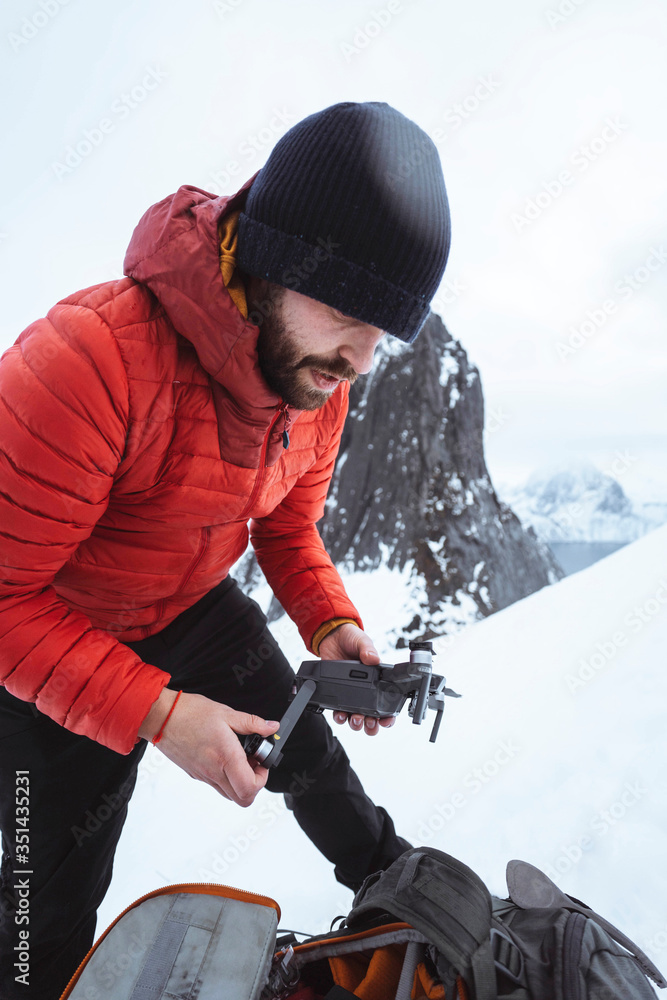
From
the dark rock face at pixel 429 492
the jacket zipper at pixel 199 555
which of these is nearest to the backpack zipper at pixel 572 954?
the jacket zipper at pixel 199 555

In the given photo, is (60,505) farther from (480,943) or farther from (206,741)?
(480,943)

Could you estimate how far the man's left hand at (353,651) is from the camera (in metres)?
1.45

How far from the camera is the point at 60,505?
39.8 inches

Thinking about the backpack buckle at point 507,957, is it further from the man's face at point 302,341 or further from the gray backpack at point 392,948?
the man's face at point 302,341

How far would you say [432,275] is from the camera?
3.81ft

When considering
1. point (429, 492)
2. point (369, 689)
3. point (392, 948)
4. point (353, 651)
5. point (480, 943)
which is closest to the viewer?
point (480, 943)

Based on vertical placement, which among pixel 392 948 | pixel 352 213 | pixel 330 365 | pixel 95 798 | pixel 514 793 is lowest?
pixel 514 793

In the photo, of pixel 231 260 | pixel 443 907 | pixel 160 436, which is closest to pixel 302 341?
pixel 231 260

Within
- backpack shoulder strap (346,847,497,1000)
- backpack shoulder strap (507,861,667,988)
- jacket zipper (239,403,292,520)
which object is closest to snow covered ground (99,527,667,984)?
backpack shoulder strap (507,861,667,988)

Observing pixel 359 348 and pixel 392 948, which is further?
pixel 359 348

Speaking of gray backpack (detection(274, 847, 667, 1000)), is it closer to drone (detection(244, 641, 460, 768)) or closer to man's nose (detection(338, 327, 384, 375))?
drone (detection(244, 641, 460, 768))

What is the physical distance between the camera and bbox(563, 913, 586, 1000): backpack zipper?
87cm

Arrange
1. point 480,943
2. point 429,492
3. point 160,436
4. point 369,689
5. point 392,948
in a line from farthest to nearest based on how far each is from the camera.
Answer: point 429,492 → point 369,689 → point 160,436 → point 392,948 → point 480,943

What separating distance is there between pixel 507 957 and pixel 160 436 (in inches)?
45.8
